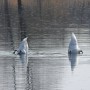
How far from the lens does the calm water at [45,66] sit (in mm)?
19422

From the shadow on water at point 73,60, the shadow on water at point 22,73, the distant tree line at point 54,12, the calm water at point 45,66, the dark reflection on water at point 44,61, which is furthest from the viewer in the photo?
the distant tree line at point 54,12

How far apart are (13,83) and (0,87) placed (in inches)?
28.4

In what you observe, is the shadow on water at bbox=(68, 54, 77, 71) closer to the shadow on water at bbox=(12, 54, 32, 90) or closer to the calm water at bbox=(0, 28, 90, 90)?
the calm water at bbox=(0, 28, 90, 90)

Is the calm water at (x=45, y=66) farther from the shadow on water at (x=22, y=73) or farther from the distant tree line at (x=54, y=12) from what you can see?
the distant tree line at (x=54, y=12)

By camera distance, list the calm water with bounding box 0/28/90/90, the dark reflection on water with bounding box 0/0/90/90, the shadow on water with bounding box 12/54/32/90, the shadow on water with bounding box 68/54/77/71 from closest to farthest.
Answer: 1. the shadow on water with bounding box 12/54/32/90
2. the calm water with bounding box 0/28/90/90
3. the dark reflection on water with bounding box 0/0/90/90
4. the shadow on water with bounding box 68/54/77/71

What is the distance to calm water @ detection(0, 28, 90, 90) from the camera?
63.7 feet

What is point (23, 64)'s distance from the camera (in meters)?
23.0

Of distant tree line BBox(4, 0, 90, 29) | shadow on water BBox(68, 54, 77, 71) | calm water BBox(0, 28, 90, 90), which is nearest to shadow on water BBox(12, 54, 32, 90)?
calm water BBox(0, 28, 90, 90)

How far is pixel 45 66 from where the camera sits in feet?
74.0

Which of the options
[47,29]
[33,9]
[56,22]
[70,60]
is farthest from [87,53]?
[33,9]

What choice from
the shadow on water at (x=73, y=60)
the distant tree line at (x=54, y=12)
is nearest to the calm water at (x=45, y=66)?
the shadow on water at (x=73, y=60)

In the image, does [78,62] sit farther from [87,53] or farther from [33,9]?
[33,9]

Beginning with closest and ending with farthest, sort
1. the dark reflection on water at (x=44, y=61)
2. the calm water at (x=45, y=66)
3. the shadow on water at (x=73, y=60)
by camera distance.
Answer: the calm water at (x=45, y=66) → the dark reflection on water at (x=44, y=61) → the shadow on water at (x=73, y=60)

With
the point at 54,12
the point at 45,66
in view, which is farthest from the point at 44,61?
the point at 54,12
